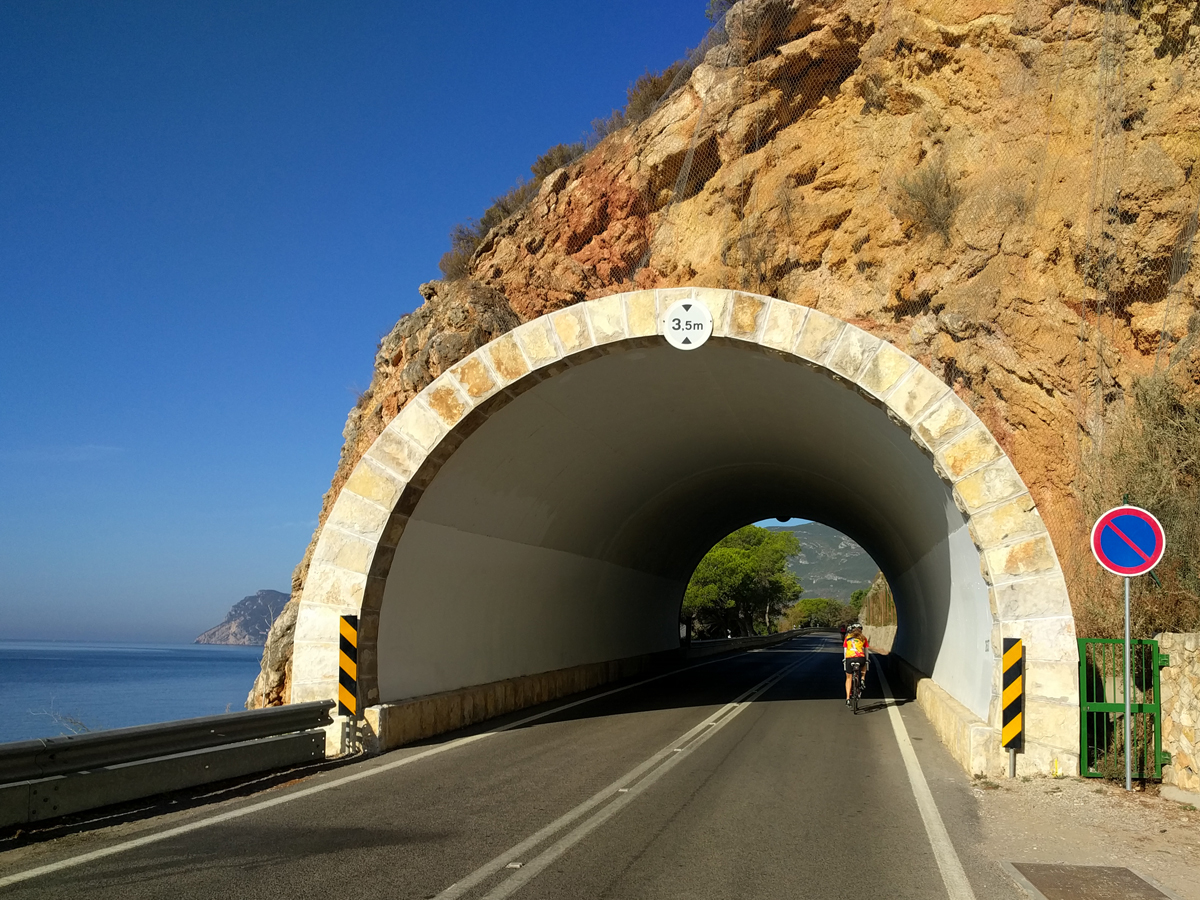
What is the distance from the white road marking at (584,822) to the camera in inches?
217

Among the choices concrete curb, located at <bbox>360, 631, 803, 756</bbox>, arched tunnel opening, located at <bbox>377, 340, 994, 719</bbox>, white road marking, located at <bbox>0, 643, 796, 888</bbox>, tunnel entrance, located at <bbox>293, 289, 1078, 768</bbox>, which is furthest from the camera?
arched tunnel opening, located at <bbox>377, 340, 994, 719</bbox>

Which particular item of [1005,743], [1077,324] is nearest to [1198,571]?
[1005,743]

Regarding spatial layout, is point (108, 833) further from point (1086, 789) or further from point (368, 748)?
point (1086, 789)

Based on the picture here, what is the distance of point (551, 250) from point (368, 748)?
1558 cm

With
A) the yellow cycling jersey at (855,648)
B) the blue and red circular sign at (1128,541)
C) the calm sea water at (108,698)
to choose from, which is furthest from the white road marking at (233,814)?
the calm sea water at (108,698)

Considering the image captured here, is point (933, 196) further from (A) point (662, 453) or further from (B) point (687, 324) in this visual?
(B) point (687, 324)

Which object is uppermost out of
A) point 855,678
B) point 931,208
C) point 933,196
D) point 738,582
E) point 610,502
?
point 933,196

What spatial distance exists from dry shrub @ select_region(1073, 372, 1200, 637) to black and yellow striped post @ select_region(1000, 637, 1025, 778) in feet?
6.58

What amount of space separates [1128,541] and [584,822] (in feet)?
17.6

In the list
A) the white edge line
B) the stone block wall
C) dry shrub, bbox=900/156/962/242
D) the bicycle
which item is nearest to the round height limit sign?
the stone block wall

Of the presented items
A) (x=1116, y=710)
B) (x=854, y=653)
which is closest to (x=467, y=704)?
(x=854, y=653)

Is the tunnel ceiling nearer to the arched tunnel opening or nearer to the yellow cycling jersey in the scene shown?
the arched tunnel opening

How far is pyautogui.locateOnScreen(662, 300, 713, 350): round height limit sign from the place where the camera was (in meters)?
11.4

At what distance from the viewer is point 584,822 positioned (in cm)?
716
